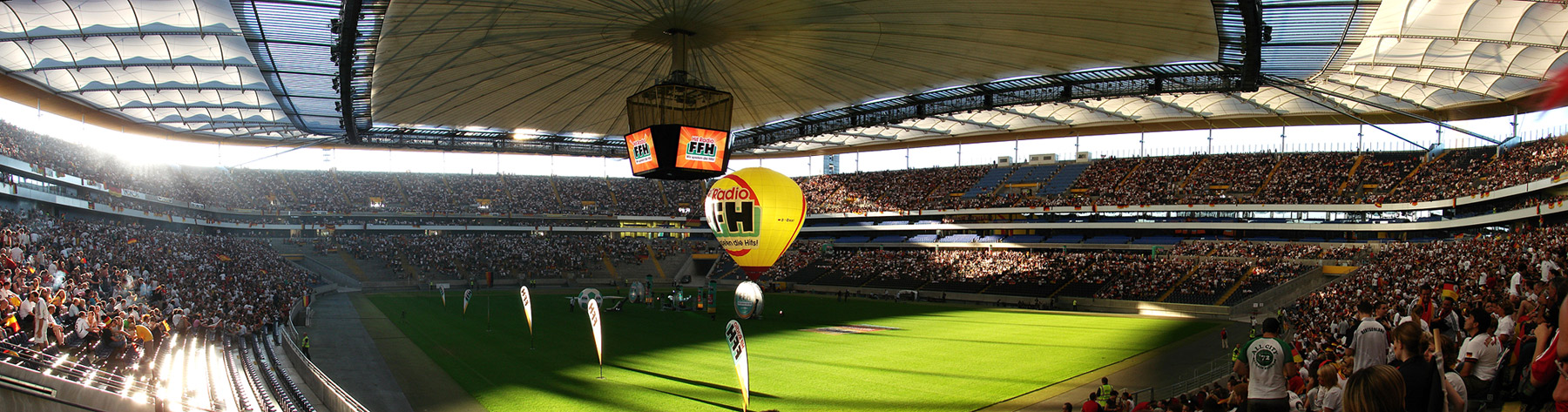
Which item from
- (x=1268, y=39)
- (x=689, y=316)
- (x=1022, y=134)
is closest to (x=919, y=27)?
(x=1268, y=39)

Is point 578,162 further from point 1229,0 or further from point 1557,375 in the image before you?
point 1557,375

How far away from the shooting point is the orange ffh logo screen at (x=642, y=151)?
73.8 feet

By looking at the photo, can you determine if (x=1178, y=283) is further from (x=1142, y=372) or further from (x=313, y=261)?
(x=313, y=261)

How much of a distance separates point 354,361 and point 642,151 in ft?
37.3

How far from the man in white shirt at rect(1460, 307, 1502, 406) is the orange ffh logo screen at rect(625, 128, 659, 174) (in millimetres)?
17726

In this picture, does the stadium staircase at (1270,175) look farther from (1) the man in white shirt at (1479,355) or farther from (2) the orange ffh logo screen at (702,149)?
(1) the man in white shirt at (1479,355)

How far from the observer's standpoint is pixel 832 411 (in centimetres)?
1819

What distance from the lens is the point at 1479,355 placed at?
799cm

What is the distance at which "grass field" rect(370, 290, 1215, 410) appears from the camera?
19.7m

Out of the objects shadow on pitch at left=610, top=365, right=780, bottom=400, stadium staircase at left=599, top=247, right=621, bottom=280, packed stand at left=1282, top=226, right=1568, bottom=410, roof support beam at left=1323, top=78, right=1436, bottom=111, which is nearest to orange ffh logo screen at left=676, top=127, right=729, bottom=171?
shadow on pitch at left=610, top=365, right=780, bottom=400

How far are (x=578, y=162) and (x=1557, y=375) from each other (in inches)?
3484

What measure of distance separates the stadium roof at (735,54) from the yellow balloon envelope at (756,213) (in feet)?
11.5

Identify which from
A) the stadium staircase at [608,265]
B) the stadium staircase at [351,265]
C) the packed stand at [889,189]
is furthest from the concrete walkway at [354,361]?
the packed stand at [889,189]

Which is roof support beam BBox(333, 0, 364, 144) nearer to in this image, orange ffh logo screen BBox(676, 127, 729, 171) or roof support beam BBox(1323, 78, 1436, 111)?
orange ffh logo screen BBox(676, 127, 729, 171)
